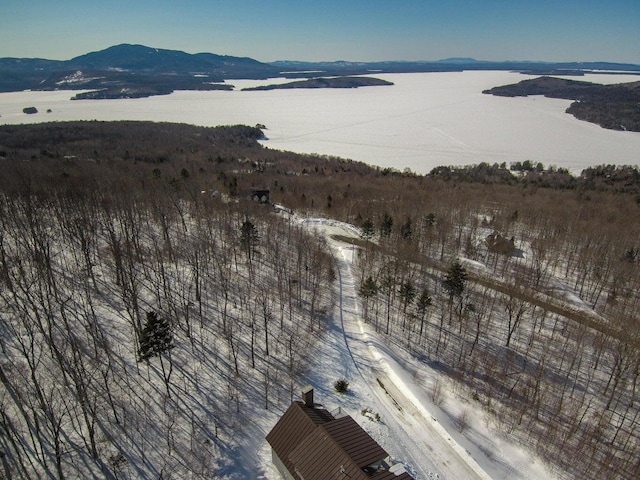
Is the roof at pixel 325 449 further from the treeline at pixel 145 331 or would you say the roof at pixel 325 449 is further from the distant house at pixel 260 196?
the distant house at pixel 260 196

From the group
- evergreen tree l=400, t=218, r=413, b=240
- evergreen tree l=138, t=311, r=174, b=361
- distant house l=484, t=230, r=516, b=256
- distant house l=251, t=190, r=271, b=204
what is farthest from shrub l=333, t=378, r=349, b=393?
distant house l=251, t=190, r=271, b=204

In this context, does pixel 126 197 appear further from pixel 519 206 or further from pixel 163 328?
pixel 519 206

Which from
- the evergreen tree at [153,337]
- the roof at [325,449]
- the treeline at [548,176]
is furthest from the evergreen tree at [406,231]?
the treeline at [548,176]

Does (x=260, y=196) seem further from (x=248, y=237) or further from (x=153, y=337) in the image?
(x=153, y=337)

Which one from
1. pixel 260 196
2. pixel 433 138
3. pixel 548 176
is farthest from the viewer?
pixel 433 138

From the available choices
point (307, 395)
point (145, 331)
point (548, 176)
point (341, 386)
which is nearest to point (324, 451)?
→ point (307, 395)

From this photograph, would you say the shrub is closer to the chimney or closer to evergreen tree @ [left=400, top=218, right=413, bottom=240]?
→ the chimney

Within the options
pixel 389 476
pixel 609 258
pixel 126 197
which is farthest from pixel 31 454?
pixel 609 258
